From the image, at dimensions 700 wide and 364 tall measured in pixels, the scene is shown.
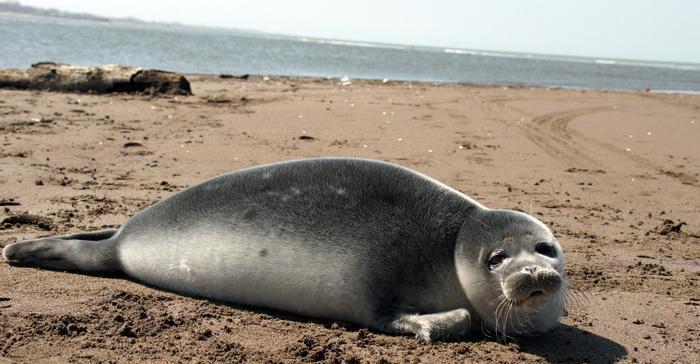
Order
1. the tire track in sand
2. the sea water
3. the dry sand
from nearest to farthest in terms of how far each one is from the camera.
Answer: the dry sand < the tire track in sand < the sea water

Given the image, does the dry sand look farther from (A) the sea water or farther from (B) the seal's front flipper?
(A) the sea water

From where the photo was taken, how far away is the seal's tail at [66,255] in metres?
4.57

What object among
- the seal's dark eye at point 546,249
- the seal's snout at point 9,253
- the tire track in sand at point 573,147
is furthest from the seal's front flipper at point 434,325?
the tire track in sand at point 573,147

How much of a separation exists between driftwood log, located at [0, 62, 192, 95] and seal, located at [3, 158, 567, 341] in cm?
→ 1048

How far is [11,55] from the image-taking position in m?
25.2

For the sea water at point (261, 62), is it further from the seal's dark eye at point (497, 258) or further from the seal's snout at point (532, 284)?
the seal's snout at point (532, 284)

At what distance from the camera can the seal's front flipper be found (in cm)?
371

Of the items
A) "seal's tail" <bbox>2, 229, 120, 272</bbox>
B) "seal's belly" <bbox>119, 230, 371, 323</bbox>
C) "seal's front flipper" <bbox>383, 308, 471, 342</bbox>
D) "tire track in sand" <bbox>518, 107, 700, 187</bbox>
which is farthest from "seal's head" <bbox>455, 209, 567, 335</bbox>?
"tire track in sand" <bbox>518, 107, 700, 187</bbox>

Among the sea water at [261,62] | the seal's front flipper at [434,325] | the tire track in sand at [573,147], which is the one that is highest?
the seal's front flipper at [434,325]

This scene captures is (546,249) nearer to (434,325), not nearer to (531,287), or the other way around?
(531,287)

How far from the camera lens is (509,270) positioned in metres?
3.61

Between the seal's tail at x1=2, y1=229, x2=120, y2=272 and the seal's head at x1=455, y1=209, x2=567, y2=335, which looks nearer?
the seal's head at x1=455, y1=209, x2=567, y2=335

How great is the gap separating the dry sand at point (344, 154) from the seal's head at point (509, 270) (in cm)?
14

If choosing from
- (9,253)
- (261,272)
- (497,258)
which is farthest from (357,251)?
(9,253)
